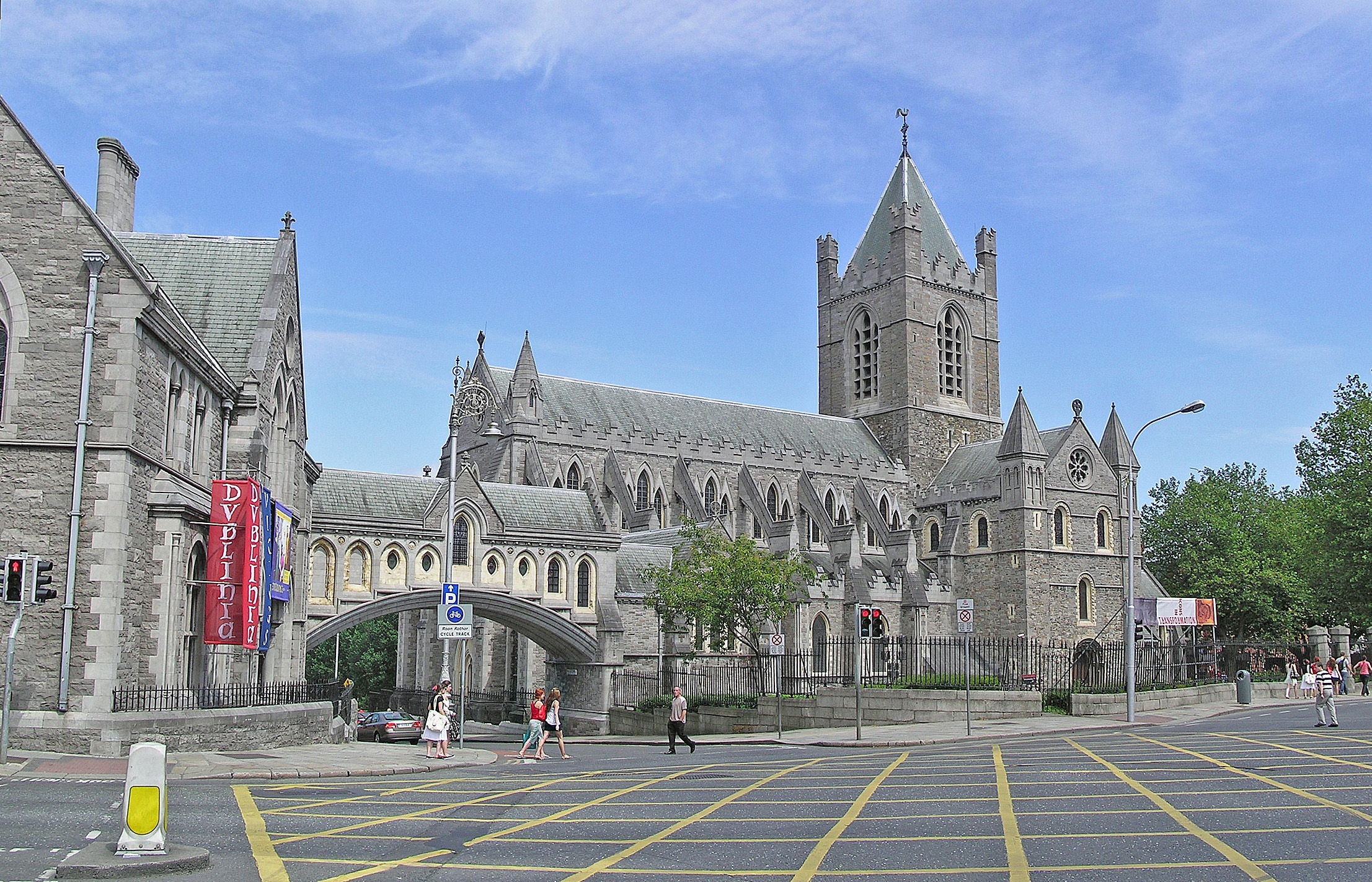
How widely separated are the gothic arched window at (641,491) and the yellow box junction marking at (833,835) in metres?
40.5

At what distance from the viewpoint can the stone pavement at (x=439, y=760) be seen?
17.2m

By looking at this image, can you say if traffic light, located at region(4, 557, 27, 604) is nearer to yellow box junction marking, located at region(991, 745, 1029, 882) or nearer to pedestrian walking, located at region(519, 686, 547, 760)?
pedestrian walking, located at region(519, 686, 547, 760)

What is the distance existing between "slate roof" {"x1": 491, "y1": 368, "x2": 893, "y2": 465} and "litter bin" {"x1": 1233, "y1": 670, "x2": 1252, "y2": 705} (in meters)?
30.0

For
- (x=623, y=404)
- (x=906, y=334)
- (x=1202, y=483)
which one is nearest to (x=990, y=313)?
(x=906, y=334)

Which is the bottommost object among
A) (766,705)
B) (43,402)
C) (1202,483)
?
(766,705)

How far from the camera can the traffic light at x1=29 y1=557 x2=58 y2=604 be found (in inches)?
676

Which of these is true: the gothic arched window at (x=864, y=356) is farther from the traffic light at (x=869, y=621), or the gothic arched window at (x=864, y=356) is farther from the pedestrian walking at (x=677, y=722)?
the pedestrian walking at (x=677, y=722)

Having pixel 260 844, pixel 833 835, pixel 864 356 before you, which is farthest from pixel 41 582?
pixel 864 356

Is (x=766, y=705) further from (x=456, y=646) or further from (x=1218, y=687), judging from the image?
(x=456, y=646)

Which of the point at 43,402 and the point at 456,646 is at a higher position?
the point at 43,402

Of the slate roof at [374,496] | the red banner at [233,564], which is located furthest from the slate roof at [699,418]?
the red banner at [233,564]

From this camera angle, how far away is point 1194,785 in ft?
47.6

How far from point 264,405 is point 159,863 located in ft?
57.5

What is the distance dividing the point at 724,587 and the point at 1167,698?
43.2ft
